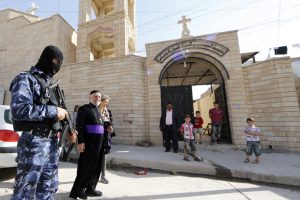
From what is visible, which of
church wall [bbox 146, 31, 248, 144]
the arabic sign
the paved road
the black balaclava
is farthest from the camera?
the arabic sign

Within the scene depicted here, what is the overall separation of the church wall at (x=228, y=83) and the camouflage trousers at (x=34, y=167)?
24.3 ft

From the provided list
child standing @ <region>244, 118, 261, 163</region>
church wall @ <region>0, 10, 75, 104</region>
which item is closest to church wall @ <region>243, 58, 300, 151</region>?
child standing @ <region>244, 118, 261, 163</region>

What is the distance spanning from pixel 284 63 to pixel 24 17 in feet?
57.7

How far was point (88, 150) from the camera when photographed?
343 cm

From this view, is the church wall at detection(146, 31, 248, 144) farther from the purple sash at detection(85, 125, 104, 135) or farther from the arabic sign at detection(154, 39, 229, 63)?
the purple sash at detection(85, 125, 104, 135)

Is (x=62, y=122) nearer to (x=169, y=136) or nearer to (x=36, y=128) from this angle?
(x=36, y=128)

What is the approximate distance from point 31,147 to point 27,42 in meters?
16.3

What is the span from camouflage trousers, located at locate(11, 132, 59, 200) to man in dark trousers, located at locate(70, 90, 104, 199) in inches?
51.7

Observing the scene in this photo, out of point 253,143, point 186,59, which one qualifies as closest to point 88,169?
point 253,143

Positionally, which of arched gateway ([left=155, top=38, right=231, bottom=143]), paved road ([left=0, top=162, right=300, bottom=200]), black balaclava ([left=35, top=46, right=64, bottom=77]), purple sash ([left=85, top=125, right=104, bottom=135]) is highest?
arched gateway ([left=155, top=38, right=231, bottom=143])

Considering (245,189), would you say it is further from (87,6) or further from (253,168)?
(87,6)

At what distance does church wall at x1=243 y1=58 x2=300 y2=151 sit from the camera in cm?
790

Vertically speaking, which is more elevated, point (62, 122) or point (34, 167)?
point (62, 122)

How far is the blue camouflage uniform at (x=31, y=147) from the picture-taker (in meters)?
1.72
